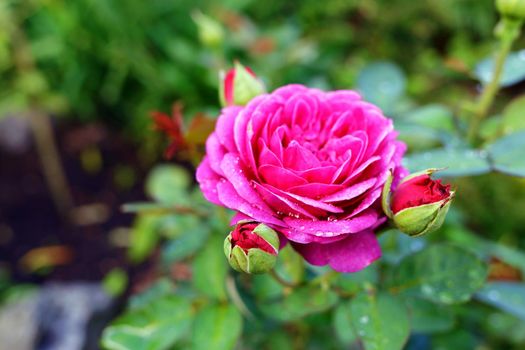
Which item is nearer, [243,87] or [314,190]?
[314,190]

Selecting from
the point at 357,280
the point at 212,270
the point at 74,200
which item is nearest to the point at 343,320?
the point at 357,280

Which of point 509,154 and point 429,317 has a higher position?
point 509,154

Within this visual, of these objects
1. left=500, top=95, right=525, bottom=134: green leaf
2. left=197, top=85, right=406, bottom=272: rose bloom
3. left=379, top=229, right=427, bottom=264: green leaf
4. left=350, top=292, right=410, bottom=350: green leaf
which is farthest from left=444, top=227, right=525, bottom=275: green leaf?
left=197, top=85, right=406, bottom=272: rose bloom

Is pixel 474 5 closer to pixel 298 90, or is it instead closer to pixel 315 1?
pixel 315 1

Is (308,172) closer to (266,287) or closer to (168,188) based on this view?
(266,287)

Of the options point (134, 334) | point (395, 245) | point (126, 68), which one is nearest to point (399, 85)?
point (395, 245)

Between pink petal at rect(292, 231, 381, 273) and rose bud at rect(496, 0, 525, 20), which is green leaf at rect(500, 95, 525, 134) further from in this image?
pink petal at rect(292, 231, 381, 273)

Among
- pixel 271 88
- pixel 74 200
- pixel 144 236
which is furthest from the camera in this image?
pixel 74 200

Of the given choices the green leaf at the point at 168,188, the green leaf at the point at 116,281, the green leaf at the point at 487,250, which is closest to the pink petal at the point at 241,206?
the green leaf at the point at 168,188

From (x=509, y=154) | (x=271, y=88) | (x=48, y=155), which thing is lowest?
(x=48, y=155)

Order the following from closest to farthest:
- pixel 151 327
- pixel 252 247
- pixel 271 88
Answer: pixel 252 247 < pixel 151 327 < pixel 271 88
